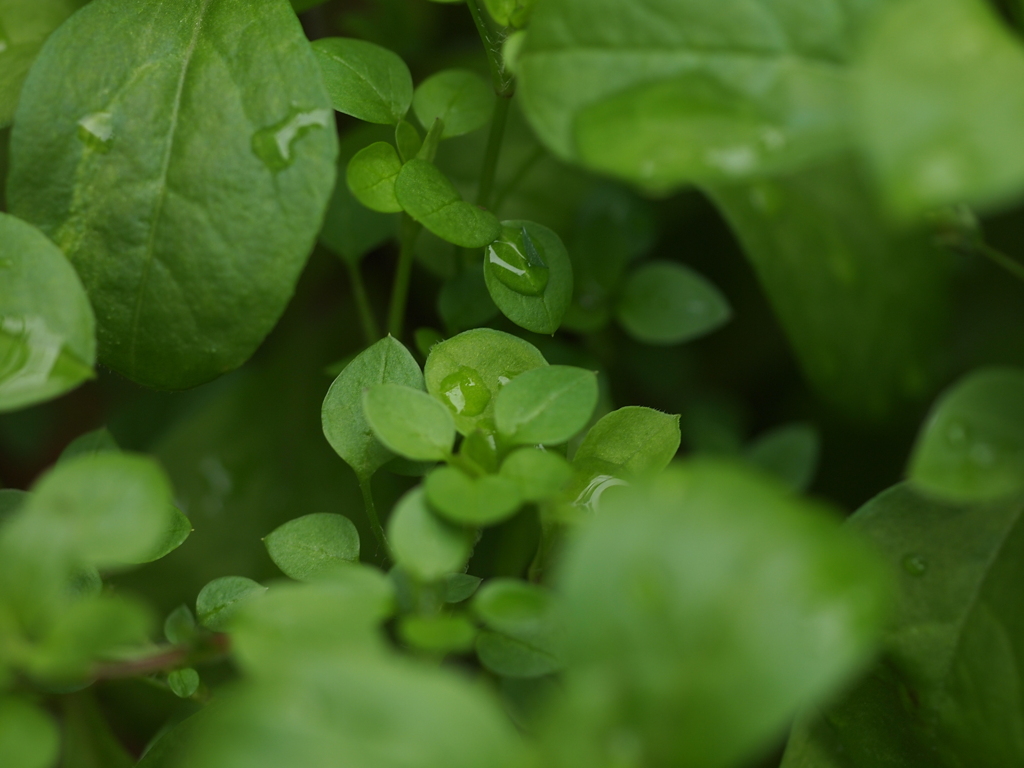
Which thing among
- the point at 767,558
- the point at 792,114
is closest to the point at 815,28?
the point at 792,114

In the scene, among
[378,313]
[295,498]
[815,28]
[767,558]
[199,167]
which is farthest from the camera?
[378,313]

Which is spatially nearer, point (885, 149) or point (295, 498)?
point (885, 149)

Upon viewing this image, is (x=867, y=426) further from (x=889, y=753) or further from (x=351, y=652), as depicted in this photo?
(x=351, y=652)

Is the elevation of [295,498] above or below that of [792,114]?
below

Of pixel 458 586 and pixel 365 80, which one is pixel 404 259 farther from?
pixel 458 586

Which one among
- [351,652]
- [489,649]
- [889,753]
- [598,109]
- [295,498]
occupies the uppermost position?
[598,109]

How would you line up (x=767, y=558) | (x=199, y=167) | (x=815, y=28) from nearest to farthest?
(x=767, y=558)
(x=815, y=28)
(x=199, y=167)

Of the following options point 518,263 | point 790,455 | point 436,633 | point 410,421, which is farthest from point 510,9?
point 790,455
